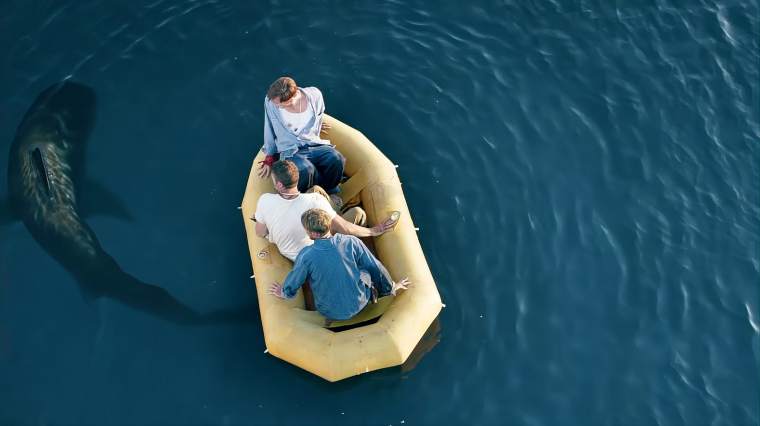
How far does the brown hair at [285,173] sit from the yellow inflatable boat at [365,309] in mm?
986

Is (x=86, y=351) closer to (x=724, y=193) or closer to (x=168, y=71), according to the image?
(x=168, y=71)

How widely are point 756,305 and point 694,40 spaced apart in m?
4.06

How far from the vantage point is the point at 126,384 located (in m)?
7.26

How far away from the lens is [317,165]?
765 centimetres

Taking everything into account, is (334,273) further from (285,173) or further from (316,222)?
(285,173)

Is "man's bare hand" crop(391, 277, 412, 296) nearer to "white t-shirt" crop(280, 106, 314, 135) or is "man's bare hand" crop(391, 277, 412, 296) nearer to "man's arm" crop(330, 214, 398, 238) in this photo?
"man's arm" crop(330, 214, 398, 238)

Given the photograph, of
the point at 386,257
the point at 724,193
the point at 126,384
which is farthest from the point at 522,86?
the point at 126,384

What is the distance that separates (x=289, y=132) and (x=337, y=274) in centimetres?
177

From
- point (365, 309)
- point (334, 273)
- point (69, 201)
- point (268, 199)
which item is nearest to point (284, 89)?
point (268, 199)

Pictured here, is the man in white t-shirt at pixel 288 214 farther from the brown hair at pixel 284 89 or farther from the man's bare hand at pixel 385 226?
the brown hair at pixel 284 89

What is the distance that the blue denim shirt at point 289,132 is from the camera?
7422 mm

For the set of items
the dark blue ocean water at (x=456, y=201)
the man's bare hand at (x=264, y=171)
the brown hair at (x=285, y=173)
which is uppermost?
the brown hair at (x=285, y=173)

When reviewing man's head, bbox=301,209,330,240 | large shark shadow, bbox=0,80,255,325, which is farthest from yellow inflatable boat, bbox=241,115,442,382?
man's head, bbox=301,209,330,240

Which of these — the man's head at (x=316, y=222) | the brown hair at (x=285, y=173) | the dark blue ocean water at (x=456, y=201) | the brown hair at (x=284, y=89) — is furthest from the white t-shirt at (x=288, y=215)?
the dark blue ocean water at (x=456, y=201)
